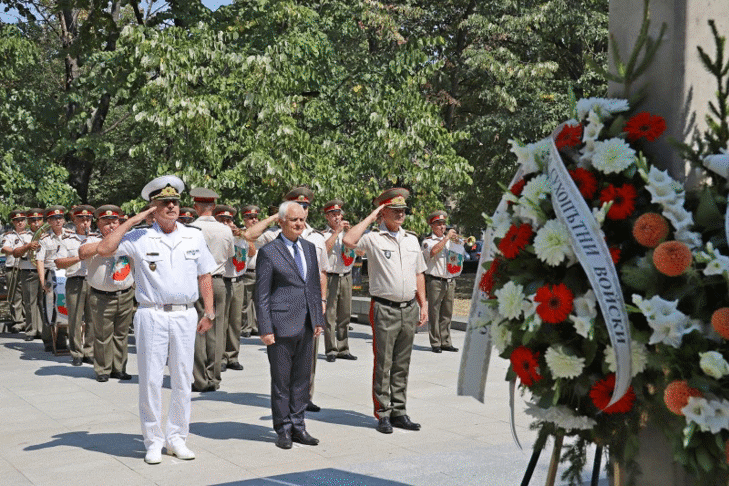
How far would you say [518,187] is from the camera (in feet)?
15.1

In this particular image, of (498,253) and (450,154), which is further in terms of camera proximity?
(450,154)

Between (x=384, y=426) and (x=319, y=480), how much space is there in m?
1.83

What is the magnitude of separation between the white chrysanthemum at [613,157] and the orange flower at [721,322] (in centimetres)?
74

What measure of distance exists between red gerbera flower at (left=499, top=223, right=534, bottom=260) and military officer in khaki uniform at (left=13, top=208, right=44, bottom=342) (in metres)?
12.7

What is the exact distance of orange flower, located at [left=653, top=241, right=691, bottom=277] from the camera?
383 centimetres

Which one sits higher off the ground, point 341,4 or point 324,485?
point 341,4

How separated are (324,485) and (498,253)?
2812mm

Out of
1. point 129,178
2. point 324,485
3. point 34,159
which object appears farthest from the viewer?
point 129,178

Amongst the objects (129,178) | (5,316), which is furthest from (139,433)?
(129,178)

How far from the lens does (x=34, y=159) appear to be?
1802 cm

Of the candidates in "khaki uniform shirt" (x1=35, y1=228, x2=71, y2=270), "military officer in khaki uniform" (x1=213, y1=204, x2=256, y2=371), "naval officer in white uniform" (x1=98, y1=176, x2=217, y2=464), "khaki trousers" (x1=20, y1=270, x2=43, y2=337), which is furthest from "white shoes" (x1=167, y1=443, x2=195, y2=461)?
"khaki trousers" (x1=20, y1=270, x2=43, y2=337)

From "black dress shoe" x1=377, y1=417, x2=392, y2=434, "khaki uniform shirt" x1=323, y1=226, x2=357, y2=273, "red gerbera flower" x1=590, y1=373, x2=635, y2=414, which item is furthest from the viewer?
"khaki uniform shirt" x1=323, y1=226, x2=357, y2=273

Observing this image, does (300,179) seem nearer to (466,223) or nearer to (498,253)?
(498,253)

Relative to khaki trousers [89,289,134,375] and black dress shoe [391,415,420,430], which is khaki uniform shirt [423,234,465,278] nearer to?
khaki trousers [89,289,134,375]
